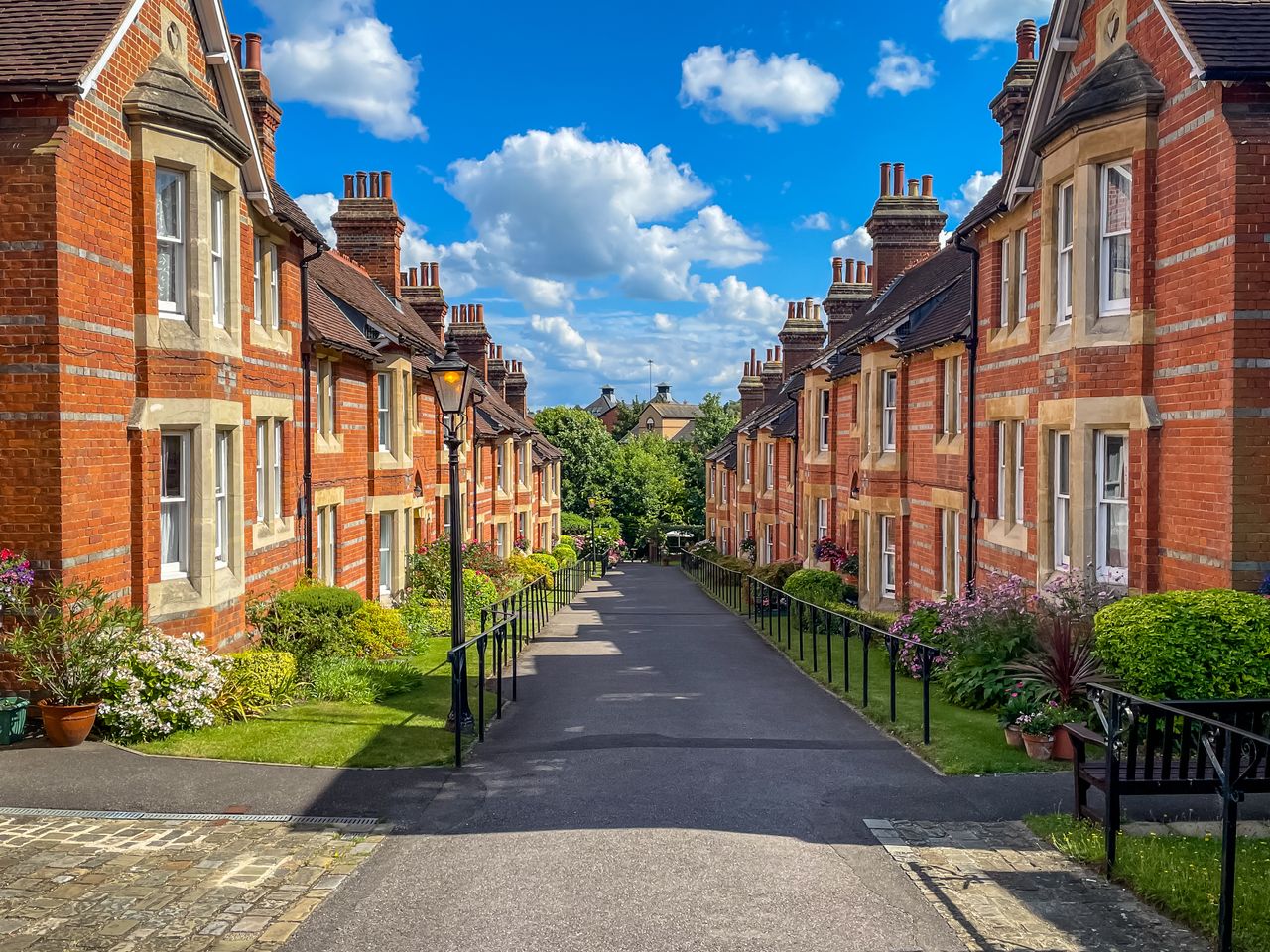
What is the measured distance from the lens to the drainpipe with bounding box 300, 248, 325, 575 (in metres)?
17.8

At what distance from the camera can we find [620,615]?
1124 inches

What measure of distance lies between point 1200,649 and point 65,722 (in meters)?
10.8

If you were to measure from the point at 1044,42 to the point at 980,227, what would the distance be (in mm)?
4131

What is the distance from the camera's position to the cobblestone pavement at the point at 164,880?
6.09 meters

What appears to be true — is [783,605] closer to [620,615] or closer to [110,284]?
[620,615]

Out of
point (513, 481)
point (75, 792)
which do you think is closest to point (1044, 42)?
point (75, 792)

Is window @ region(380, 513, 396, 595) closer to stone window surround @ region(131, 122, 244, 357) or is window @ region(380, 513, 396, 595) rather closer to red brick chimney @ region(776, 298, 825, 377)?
stone window surround @ region(131, 122, 244, 357)

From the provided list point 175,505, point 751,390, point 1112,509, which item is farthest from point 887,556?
point 751,390

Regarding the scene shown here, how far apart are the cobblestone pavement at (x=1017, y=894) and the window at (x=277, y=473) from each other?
460 inches

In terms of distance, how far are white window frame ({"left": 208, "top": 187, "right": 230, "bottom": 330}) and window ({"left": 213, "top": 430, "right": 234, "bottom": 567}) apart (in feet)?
5.17

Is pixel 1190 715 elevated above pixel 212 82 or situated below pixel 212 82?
below

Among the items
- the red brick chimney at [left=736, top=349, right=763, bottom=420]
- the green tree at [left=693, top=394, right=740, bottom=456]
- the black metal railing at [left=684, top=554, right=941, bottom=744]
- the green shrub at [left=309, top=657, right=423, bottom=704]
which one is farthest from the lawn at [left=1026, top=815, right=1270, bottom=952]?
the green tree at [left=693, top=394, right=740, bottom=456]

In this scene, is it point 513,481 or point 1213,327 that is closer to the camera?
point 1213,327

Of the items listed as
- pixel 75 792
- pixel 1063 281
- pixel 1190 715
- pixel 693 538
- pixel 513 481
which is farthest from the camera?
pixel 693 538
